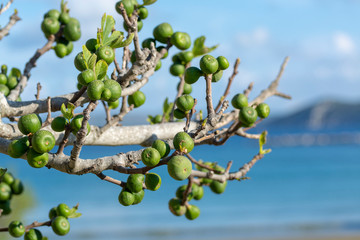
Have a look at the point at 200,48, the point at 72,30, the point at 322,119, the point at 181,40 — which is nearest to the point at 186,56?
the point at 200,48

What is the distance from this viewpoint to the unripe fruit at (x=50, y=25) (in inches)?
131

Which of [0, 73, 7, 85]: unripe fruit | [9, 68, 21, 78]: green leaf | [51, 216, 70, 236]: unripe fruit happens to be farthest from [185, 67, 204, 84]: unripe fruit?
[9, 68, 21, 78]: green leaf

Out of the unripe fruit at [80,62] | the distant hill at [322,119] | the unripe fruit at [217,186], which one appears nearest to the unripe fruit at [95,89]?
the unripe fruit at [80,62]

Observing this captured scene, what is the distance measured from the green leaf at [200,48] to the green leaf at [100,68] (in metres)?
1.24

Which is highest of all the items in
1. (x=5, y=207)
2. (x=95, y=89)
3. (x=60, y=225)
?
(x=95, y=89)

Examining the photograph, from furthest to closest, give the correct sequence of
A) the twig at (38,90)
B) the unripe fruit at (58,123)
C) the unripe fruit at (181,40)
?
1. the twig at (38,90)
2. the unripe fruit at (181,40)
3. the unripe fruit at (58,123)

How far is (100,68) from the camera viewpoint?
2000 millimetres

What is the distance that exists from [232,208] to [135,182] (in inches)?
1136

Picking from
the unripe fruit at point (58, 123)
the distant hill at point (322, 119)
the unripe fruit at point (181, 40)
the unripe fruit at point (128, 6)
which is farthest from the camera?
the distant hill at point (322, 119)

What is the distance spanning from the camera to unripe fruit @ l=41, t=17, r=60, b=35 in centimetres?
332

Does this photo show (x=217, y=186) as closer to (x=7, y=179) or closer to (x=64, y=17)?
(x=7, y=179)

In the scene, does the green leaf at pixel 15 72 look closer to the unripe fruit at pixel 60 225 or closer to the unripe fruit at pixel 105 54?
the unripe fruit at pixel 60 225

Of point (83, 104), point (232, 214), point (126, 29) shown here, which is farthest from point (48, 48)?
point (232, 214)

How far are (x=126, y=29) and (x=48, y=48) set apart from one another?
83 centimetres
